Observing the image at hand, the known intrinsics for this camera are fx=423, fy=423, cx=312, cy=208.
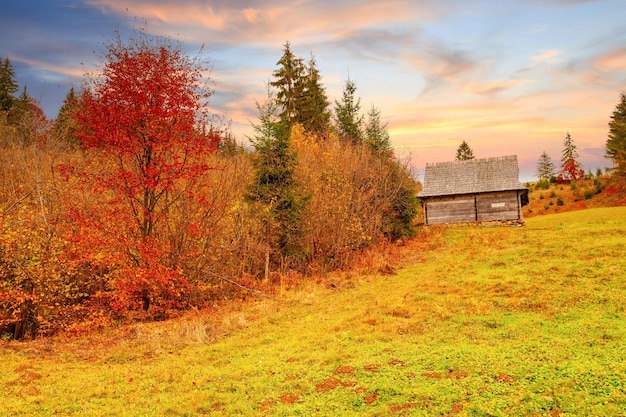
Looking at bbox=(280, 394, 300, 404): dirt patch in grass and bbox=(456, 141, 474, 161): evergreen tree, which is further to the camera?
bbox=(456, 141, 474, 161): evergreen tree

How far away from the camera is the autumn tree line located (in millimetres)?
13711

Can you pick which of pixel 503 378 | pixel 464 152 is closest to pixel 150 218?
pixel 503 378

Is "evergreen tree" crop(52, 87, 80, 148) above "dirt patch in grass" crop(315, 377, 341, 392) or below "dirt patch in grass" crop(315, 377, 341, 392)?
above

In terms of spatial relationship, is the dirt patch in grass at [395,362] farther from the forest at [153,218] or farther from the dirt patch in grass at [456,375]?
the forest at [153,218]

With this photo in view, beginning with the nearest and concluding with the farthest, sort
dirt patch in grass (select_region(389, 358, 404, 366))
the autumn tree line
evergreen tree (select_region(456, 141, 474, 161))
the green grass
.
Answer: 1. the green grass
2. dirt patch in grass (select_region(389, 358, 404, 366))
3. the autumn tree line
4. evergreen tree (select_region(456, 141, 474, 161))

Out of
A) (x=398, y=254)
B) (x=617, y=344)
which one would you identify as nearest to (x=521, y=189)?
(x=398, y=254)

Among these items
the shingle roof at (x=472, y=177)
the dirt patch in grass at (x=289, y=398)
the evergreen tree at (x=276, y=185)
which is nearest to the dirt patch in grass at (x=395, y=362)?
the dirt patch in grass at (x=289, y=398)

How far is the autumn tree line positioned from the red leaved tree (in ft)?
0.15

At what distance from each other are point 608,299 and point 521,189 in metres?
25.8

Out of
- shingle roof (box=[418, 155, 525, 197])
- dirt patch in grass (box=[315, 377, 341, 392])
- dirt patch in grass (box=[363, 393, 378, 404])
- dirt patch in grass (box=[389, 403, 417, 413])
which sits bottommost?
dirt patch in grass (box=[315, 377, 341, 392])

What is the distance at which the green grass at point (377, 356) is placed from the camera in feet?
22.0

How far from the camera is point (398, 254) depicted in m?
23.4

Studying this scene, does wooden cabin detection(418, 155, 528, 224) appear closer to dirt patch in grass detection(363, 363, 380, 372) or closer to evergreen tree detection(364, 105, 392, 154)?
evergreen tree detection(364, 105, 392, 154)

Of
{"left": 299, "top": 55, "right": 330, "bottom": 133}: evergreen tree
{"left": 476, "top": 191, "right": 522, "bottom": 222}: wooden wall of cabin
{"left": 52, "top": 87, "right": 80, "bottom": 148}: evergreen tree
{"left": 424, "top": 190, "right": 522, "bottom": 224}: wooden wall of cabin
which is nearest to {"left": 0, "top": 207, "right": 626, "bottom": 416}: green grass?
{"left": 52, "top": 87, "right": 80, "bottom": 148}: evergreen tree
